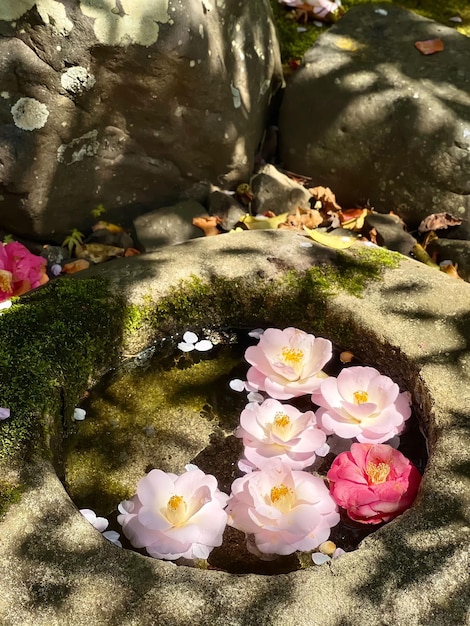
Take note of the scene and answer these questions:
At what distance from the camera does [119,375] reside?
2654mm

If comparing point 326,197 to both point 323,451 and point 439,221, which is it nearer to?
point 439,221

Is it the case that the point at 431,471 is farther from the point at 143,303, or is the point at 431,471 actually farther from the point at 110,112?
the point at 110,112

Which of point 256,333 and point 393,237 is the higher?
point 256,333

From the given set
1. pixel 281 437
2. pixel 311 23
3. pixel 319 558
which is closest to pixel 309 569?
pixel 319 558

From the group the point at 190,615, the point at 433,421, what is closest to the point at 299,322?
the point at 433,421

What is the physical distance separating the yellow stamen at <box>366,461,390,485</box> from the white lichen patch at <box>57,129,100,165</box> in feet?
6.75

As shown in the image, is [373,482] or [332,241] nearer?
[373,482]

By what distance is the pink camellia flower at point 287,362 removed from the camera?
8.08ft

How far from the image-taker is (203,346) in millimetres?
2777

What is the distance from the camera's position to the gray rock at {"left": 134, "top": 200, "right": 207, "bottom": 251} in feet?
11.8

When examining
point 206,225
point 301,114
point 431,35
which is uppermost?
point 431,35

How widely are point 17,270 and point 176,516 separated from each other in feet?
4.91

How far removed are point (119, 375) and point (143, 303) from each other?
0.93 ft

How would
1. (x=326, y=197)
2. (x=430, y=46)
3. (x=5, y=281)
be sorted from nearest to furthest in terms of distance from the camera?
(x=5, y=281)
(x=326, y=197)
(x=430, y=46)
